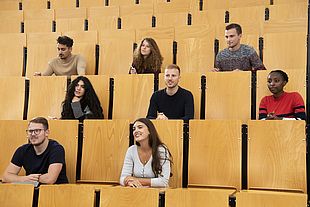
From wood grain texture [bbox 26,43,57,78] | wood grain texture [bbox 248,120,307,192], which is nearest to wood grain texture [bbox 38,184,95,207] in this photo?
wood grain texture [bbox 248,120,307,192]

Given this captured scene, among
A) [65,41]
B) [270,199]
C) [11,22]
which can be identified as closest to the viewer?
[270,199]

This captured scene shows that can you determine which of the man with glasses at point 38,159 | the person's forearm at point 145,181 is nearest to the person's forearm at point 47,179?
the man with glasses at point 38,159

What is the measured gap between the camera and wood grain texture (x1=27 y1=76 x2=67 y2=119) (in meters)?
1.58

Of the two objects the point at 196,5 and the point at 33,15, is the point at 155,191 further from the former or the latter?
the point at 33,15

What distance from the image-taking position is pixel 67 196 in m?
1.09

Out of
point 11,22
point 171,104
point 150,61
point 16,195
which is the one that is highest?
point 11,22

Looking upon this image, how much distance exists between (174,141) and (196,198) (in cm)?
29

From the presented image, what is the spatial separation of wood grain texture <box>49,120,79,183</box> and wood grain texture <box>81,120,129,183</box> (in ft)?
0.09

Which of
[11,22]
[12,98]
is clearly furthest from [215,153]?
[11,22]

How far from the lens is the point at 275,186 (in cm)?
120

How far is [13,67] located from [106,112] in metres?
0.52

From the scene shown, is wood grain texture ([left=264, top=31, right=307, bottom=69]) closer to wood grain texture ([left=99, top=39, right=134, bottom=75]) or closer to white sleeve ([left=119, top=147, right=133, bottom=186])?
wood grain texture ([left=99, top=39, right=134, bottom=75])

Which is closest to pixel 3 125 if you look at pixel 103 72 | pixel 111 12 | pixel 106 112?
pixel 106 112

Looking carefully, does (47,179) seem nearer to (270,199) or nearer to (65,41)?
(270,199)
